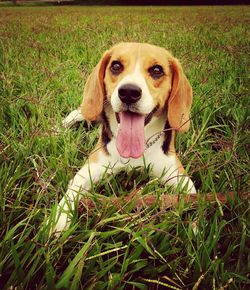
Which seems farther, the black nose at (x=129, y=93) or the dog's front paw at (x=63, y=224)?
the black nose at (x=129, y=93)

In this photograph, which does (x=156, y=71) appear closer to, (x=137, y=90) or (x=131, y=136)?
(x=137, y=90)

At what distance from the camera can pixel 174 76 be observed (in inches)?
113

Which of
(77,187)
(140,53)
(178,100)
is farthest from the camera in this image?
(178,100)

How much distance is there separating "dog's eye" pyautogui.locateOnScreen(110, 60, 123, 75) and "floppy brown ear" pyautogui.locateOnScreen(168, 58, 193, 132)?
17.4 inches

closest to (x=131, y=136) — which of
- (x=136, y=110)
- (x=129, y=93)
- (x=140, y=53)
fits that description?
(x=136, y=110)

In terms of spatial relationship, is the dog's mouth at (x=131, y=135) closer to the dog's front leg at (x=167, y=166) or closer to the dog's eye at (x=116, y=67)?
the dog's front leg at (x=167, y=166)

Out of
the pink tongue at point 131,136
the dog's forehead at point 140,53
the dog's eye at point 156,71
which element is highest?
the dog's forehead at point 140,53

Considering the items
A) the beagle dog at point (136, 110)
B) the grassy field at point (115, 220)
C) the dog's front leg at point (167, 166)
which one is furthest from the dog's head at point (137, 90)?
the grassy field at point (115, 220)

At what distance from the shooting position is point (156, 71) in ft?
8.86

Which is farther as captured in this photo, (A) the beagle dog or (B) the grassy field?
(A) the beagle dog

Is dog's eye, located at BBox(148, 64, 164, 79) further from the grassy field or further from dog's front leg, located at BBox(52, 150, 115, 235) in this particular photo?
dog's front leg, located at BBox(52, 150, 115, 235)

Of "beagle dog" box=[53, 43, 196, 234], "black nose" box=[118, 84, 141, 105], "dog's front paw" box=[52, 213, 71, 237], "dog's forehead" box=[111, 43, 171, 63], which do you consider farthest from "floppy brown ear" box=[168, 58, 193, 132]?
"dog's front paw" box=[52, 213, 71, 237]

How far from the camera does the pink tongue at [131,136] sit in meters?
2.56

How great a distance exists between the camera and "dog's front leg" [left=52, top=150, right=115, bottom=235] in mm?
1988
